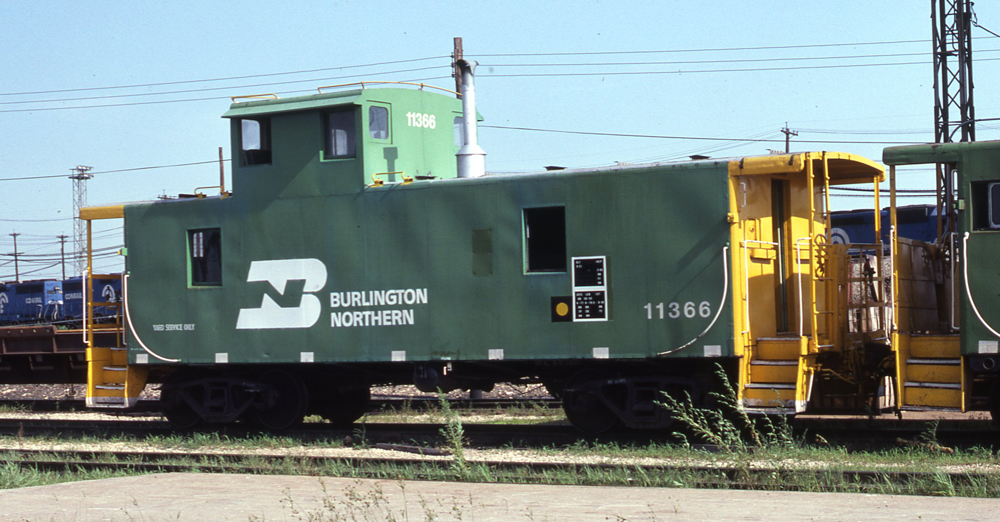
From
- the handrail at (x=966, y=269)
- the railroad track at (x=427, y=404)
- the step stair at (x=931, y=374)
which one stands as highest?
the handrail at (x=966, y=269)

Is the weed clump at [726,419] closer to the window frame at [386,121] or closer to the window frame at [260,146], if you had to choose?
the window frame at [386,121]

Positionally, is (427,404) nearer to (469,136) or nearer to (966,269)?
(469,136)

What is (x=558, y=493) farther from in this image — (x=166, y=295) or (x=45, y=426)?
(x=45, y=426)

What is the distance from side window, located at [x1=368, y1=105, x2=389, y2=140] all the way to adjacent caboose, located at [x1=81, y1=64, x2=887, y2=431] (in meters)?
0.02

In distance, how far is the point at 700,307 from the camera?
11984 millimetres

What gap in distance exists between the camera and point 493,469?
34.4 ft

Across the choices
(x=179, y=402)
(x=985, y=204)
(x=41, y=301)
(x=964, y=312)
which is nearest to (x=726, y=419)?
(x=964, y=312)

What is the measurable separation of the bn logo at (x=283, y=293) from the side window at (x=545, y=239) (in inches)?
115

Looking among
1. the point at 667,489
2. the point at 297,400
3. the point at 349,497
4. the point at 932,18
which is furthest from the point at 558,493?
the point at 932,18

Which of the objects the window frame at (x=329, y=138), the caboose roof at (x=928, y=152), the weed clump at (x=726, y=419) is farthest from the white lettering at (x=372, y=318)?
the caboose roof at (x=928, y=152)

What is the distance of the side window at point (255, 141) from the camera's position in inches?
569

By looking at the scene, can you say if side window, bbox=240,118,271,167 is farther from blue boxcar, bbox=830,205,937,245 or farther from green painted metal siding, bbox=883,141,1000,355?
blue boxcar, bbox=830,205,937,245

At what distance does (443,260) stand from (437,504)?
17.0ft

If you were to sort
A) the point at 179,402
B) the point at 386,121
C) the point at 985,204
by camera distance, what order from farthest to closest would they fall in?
the point at 179,402, the point at 386,121, the point at 985,204
